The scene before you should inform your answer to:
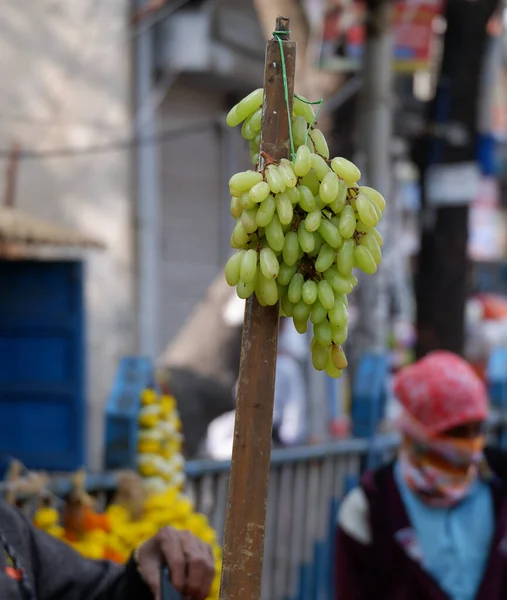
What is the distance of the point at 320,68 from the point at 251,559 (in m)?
7.16

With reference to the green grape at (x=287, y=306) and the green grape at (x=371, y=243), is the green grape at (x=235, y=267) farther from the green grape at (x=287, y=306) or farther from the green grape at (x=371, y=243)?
the green grape at (x=371, y=243)

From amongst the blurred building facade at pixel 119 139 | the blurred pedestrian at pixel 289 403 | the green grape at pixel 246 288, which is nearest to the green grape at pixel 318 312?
the green grape at pixel 246 288

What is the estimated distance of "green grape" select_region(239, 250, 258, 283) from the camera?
1.43m

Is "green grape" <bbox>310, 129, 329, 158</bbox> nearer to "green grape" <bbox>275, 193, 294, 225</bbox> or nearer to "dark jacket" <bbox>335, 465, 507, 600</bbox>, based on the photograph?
"green grape" <bbox>275, 193, 294, 225</bbox>

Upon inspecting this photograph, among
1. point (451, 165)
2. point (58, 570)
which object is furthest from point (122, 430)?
point (451, 165)

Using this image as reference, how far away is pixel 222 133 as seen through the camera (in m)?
10.7

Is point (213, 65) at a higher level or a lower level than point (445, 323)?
higher

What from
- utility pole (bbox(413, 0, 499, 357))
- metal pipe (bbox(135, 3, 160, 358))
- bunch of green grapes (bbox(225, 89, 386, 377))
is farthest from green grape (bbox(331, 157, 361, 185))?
metal pipe (bbox(135, 3, 160, 358))

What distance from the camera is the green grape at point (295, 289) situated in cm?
149

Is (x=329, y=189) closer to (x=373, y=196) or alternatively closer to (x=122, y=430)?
(x=373, y=196)

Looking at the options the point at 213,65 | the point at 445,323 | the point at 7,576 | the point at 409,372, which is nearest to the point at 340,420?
the point at 445,323

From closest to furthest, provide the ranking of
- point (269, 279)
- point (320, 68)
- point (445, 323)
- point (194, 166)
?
point (269, 279) < point (445, 323) < point (320, 68) < point (194, 166)

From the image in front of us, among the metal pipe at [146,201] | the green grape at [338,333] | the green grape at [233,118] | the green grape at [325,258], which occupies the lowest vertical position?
the green grape at [338,333]

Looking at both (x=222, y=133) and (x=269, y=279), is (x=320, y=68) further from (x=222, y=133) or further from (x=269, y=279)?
(x=269, y=279)
